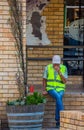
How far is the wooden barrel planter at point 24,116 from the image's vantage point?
9.42m

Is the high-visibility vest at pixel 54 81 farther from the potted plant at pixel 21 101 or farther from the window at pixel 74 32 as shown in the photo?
the window at pixel 74 32

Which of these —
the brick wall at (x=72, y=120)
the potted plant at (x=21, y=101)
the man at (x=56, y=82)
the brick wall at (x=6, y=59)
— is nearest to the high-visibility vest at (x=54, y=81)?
the man at (x=56, y=82)

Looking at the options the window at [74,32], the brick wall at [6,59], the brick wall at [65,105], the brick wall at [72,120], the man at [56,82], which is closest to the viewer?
the brick wall at [72,120]

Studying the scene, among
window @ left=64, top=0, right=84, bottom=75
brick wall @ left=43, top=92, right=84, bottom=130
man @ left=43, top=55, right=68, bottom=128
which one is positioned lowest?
brick wall @ left=43, top=92, right=84, bottom=130

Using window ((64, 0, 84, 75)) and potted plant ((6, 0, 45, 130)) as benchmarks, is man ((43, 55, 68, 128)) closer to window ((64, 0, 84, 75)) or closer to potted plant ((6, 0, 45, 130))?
potted plant ((6, 0, 45, 130))

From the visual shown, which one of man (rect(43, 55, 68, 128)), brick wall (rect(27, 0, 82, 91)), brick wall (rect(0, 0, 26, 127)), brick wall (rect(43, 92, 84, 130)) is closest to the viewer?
brick wall (rect(0, 0, 26, 127))

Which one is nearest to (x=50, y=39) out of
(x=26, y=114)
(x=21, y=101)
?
(x=21, y=101)

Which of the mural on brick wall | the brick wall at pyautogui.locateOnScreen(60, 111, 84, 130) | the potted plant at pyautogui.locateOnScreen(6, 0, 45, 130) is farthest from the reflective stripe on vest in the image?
the brick wall at pyautogui.locateOnScreen(60, 111, 84, 130)

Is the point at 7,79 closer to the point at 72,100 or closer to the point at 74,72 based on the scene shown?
the point at 72,100

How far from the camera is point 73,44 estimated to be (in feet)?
41.8

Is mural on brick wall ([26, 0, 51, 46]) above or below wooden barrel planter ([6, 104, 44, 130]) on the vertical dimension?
above

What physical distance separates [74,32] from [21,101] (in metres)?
3.61

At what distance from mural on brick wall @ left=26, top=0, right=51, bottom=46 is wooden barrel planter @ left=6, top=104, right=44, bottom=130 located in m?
3.27

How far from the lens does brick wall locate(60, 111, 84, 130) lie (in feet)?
21.9
